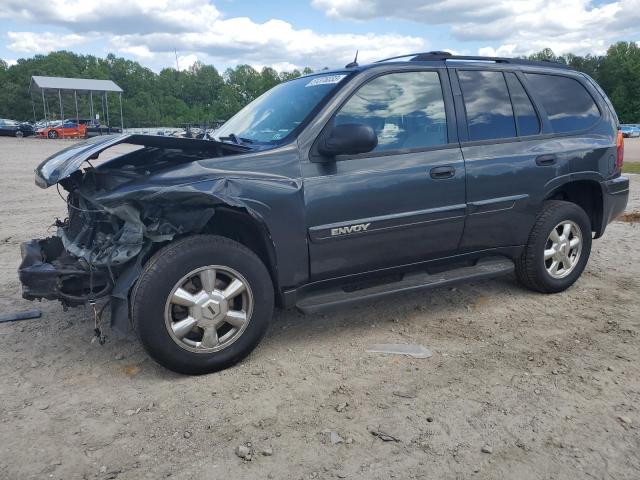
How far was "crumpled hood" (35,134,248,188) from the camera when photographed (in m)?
3.24

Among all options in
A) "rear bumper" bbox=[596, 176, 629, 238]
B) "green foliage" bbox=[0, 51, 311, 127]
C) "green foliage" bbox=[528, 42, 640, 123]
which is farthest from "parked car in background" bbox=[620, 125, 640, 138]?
"rear bumper" bbox=[596, 176, 629, 238]

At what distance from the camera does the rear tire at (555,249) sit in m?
4.59

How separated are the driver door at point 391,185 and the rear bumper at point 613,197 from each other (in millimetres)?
1649

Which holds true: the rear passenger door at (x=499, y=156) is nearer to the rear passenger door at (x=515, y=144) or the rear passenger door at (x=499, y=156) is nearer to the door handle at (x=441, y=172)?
the rear passenger door at (x=515, y=144)

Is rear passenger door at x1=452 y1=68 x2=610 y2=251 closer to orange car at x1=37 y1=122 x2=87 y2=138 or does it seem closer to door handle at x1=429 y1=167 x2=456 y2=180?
door handle at x1=429 y1=167 x2=456 y2=180

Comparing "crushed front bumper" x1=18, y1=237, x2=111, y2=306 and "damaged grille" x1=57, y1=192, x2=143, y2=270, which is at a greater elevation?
"damaged grille" x1=57, y1=192, x2=143, y2=270

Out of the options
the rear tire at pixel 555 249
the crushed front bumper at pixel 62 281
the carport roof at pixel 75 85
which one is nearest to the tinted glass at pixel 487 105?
the rear tire at pixel 555 249

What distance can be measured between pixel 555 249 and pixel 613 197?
2.59ft

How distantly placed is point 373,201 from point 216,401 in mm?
1604

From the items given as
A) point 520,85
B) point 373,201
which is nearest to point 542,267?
point 520,85

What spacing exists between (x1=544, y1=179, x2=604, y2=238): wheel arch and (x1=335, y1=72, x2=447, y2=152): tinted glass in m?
1.45

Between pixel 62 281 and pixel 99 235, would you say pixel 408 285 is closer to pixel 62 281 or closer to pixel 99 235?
pixel 99 235

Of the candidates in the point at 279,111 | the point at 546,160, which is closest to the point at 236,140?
the point at 279,111

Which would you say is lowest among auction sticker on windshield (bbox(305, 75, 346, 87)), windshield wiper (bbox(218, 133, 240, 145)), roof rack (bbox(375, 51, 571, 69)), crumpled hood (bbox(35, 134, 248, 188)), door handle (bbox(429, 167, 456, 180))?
door handle (bbox(429, 167, 456, 180))
